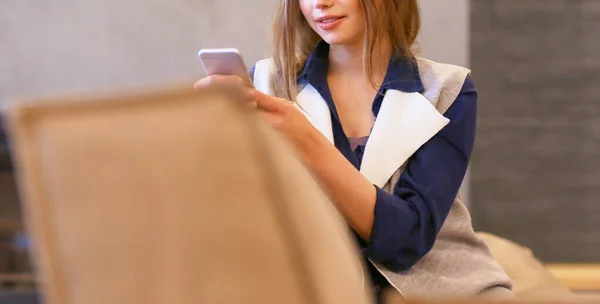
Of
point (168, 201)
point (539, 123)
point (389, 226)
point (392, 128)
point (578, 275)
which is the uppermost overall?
point (168, 201)

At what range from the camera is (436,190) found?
4.25ft

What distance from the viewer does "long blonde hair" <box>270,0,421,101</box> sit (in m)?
1.41

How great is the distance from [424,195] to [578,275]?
1.51 m

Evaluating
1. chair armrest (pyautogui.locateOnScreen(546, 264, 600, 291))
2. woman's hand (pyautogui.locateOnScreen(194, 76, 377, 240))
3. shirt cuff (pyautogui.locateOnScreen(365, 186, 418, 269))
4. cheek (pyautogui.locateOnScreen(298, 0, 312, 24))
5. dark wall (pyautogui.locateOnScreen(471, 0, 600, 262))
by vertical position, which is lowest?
chair armrest (pyautogui.locateOnScreen(546, 264, 600, 291))

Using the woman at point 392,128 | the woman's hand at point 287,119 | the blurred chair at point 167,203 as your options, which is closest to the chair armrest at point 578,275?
the woman at point 392,128

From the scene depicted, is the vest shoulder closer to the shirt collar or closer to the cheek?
the shirt collar

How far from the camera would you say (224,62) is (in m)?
1.11

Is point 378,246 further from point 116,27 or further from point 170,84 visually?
point 116,27

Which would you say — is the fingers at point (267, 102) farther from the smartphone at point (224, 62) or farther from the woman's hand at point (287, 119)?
the smartphone at point (224, 62)

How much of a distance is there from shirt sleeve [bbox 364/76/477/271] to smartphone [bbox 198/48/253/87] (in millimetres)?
292

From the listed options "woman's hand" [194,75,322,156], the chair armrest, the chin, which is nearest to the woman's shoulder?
the chin

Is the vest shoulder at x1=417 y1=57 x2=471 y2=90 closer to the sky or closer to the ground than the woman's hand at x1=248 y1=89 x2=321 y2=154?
closer to the ground

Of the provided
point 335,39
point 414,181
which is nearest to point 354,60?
point 335,39

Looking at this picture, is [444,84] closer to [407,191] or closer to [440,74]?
[440,74]
